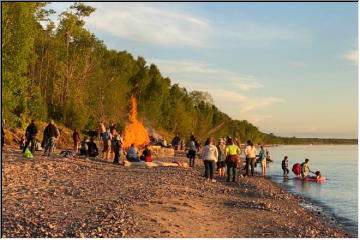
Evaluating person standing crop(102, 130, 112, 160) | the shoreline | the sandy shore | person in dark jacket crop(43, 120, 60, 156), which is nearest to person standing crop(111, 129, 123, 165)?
person standing crop(102, 130, 112, 160)

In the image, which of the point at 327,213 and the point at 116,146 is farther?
the point at 116,146

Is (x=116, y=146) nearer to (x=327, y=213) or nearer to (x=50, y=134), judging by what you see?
(x=50, y=134)

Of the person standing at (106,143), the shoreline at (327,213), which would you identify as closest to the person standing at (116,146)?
the person standing at (106,143)

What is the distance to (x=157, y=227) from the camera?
35.8 feet

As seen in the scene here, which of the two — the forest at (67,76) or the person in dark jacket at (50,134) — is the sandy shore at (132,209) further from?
the forest at (67,76)

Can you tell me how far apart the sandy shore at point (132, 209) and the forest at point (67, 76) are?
1180 cm

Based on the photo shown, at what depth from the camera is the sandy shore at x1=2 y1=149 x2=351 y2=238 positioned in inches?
419

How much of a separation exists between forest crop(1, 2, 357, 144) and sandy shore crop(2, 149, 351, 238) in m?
11.8

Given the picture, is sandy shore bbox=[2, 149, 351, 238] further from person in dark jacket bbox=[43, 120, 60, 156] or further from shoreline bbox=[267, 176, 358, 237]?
person in dark jacket bbox=[43, 120, 60, 156]

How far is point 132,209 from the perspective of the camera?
506 inches

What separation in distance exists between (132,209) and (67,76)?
147 feet

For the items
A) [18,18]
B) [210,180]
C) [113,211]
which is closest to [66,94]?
[18,18]

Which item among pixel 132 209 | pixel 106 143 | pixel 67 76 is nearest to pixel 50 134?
pixel 106 143

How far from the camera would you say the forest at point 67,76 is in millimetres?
30438
